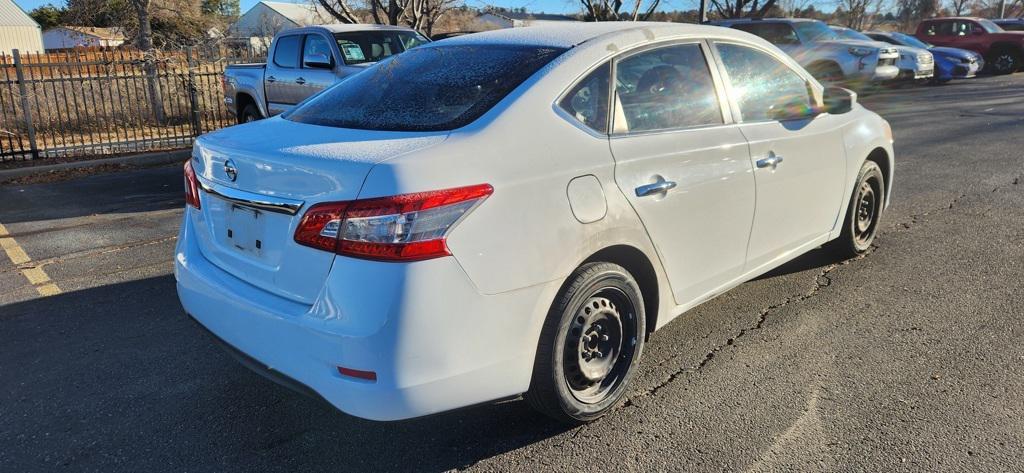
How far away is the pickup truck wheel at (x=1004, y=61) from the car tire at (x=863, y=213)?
23199 millimetres

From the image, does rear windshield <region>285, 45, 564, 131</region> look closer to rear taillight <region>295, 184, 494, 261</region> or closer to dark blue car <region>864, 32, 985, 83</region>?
rear taillight <region>295, 184, 494, 261</region>

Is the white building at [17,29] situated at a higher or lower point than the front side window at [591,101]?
higher

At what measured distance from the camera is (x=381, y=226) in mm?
2307

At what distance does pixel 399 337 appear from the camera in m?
2.31

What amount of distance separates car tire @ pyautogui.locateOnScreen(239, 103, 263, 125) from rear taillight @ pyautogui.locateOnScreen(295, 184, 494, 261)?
9.31 metres

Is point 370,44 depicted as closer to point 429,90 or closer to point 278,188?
point 429,90

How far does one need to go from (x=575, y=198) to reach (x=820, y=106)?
92.2 inches

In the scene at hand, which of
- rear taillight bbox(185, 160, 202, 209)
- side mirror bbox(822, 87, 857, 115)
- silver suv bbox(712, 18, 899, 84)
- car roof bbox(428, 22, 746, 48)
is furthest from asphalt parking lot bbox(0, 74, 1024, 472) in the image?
silver suv bbox(712, 18, 899, 84)

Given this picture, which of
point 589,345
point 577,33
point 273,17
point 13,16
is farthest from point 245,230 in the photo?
point 13,16

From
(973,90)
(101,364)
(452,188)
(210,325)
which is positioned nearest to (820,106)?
(452,188)

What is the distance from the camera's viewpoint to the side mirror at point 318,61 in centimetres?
945

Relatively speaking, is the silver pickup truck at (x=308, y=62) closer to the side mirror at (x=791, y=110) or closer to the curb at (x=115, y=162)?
the curb at (x=115, y=162)

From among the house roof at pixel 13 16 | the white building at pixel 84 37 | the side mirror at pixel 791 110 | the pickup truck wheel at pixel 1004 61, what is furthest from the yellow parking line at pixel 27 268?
the house roof at pixel 13 16

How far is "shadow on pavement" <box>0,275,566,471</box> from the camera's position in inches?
111
